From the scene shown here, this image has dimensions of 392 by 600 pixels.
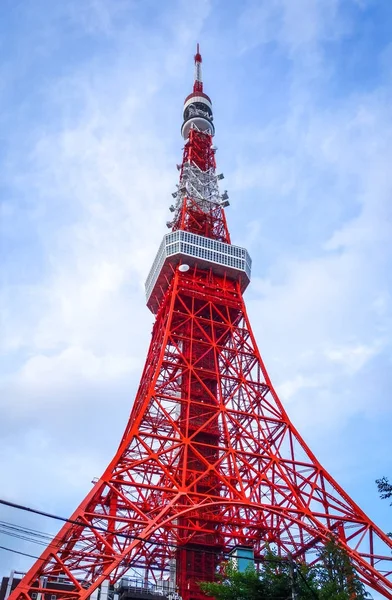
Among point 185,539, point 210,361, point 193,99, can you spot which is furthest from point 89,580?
point 193,99

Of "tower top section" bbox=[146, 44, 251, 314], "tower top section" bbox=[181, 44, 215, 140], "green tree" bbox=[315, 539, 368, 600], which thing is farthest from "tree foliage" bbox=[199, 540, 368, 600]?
"tower top section" bbox=[181, 44, 215, 140]

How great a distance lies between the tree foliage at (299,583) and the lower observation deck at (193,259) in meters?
18.6

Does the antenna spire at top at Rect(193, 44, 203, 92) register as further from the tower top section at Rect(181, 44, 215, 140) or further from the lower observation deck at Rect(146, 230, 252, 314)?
the lower observation deck at Rect(146, 230, 252, 314)

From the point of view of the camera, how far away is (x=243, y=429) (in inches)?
998

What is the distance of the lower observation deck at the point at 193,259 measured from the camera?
31.8m

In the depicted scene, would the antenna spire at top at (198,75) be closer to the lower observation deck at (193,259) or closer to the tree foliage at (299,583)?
the lower observation deck at (193,259)

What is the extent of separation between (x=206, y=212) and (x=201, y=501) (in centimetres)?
2014

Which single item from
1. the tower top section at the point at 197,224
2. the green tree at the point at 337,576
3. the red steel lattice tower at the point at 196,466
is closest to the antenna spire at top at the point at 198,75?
the tower top section at the point at 197,224

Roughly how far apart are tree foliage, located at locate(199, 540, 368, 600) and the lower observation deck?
18.6 metres

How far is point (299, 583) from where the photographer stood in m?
14.1

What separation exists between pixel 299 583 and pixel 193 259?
1996cm

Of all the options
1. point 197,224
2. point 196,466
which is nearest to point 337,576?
point 196,466

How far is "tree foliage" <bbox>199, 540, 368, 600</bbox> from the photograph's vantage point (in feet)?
45.0

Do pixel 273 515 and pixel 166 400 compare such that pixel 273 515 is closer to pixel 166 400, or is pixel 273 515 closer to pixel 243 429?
pixel 243 429
